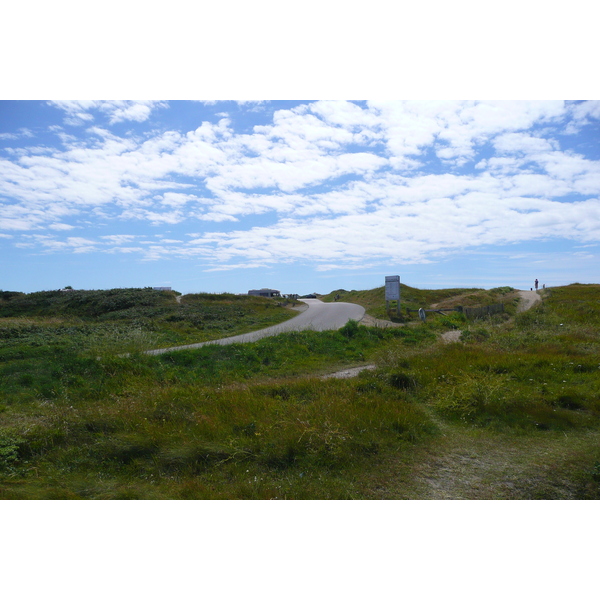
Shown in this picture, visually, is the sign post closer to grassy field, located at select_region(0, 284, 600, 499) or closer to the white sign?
the white sign

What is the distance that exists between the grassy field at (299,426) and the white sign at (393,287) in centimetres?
1418

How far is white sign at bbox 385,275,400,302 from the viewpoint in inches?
1112

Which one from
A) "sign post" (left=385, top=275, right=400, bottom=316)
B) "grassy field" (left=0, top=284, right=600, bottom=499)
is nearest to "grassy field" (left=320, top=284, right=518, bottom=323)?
"sign post" (left=385, top=275, right=400, bottom=316)

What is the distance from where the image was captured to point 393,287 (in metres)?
28.5

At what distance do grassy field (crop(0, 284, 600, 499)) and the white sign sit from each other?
14.2 metres

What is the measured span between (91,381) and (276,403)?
5.98 m

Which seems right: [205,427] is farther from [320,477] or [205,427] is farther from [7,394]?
[7,394]

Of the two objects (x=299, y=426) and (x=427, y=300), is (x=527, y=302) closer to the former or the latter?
(x=427, y=300)

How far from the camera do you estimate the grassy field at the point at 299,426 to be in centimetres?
563

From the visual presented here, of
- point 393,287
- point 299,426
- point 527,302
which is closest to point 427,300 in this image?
point 527,302

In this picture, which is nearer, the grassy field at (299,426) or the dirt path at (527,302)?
the grassy field at (299,426)

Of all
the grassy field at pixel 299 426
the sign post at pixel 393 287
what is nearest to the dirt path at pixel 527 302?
the sign post at pixel 393 287

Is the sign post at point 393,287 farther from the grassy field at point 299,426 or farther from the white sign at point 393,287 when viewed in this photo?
the grassy field at point 299,426

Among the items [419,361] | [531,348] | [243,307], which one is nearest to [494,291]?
[243,307]
